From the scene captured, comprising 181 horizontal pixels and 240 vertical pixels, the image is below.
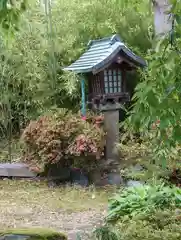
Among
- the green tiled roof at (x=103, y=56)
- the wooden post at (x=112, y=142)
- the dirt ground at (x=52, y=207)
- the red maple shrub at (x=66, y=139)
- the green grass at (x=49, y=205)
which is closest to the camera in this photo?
the dirt ground at (x=52, y=207)

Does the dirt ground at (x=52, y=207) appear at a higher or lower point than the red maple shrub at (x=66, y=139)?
lower

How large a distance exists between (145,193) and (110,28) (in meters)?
4.40

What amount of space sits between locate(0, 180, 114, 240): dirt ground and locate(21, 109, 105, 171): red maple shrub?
0.46 meters

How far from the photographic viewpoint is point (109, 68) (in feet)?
22.8

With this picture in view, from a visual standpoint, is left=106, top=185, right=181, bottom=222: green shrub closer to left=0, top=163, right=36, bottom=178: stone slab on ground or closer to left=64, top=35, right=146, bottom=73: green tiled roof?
left=64, top=35, right=146, bottom=73: green tiled roof

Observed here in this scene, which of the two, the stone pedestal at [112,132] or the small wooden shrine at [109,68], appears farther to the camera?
the stone pedestal at [112,132]

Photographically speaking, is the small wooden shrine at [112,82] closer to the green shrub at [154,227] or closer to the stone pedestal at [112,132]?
the stone pedestal at [112,132]

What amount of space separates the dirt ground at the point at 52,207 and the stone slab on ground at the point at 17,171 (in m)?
0.16

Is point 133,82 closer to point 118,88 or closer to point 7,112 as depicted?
point 118,88

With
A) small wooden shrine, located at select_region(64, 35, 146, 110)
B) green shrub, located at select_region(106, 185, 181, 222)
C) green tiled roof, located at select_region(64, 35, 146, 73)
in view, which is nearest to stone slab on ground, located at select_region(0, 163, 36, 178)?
small wooden shrine, located at select_region(64, 35, 146, 110)

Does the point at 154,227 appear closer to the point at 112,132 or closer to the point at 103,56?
the point at 112,132

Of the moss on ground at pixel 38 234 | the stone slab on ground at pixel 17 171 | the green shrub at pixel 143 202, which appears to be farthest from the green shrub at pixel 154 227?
the stone slab on ground at pixel 17 171

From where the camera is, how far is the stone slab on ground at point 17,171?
7.41m

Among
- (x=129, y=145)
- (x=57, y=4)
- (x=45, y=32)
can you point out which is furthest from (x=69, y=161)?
(x=57, y=4)
